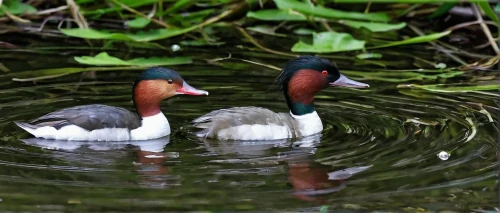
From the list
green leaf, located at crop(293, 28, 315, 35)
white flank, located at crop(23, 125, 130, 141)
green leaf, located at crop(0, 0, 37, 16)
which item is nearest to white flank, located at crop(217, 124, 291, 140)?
white flank, located at crop(23, 125, 130, 141)

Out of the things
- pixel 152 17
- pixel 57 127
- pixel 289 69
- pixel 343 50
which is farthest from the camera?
pixel 152 17

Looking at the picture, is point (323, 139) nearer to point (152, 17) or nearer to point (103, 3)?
point (152, 17)

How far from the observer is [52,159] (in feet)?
22.8

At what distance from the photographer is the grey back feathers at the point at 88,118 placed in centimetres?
760

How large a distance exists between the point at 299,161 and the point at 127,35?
12.1 feet

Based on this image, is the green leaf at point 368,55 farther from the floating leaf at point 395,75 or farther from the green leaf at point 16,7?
the green leaf at point 16,7

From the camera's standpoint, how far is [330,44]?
995cm

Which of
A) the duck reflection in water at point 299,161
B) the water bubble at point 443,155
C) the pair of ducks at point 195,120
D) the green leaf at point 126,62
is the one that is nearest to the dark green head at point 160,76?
the pair of ducks at point 195,120

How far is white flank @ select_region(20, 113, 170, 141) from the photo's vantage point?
7586mm

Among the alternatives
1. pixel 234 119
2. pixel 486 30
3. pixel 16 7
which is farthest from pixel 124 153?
pixel 486 30

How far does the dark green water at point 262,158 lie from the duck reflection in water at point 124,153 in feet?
0.04

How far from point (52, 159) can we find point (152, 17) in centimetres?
404

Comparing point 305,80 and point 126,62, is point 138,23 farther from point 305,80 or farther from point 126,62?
point 305,80

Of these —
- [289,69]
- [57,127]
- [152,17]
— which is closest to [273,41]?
[152,17]
